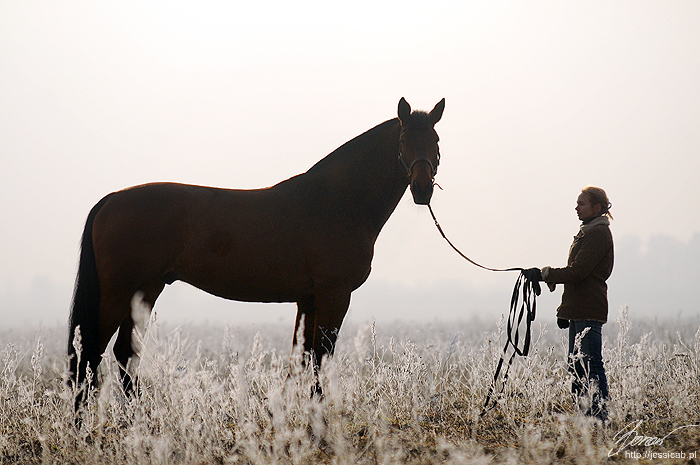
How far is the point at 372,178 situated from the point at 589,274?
2.22 meters

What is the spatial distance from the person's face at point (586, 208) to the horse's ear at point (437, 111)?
1593 millimetres

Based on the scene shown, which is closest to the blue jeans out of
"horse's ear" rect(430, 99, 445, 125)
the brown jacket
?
the brown jacket

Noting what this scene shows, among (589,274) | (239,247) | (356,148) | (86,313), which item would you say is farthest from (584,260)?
(86,313)

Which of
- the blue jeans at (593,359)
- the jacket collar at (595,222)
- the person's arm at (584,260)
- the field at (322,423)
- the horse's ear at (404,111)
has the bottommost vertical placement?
the field at (322,423)

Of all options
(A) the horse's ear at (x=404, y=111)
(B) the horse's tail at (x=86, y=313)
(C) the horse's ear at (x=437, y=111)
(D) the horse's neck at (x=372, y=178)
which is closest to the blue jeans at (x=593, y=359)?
(D) the horse's neck at (x=372, y=178)

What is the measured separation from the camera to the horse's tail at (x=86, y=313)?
4.87 metres

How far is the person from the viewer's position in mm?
4617

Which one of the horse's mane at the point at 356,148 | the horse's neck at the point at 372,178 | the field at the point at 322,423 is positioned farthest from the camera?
the horse's mane at the point at 356,148

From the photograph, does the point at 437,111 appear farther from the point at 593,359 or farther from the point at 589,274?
the point at 593,359

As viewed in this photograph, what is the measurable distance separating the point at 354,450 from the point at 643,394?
3578 mm

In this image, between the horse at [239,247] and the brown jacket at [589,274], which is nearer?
the brown jacket at [589,274]

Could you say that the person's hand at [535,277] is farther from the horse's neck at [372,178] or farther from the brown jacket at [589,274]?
the horse's neck at [372,178]

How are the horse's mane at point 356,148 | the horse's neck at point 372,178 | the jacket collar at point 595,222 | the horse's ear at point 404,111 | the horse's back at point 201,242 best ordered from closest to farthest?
the jacket collar at point 595,222 → the horse's back at point 201,242 → the horse's ear at point 404,111 → the horse's neck at point 372,178 → the horse's mane at point 356,148

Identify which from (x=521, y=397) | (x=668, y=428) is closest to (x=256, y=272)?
(x=521, y=397)
